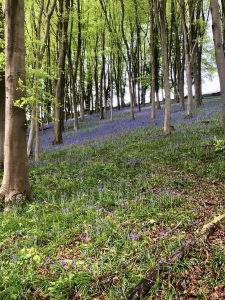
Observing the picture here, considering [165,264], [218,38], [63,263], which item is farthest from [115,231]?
[218,38]

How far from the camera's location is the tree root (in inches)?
152

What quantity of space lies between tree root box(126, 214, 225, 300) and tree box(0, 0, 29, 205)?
4477mm

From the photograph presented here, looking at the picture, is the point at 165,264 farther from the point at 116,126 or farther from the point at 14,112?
the point at 116,126

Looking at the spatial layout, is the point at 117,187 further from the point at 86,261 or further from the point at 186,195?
the point at 86,261

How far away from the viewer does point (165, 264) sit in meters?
4.27

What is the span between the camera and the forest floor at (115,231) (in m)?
4.12

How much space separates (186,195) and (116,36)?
861 inches

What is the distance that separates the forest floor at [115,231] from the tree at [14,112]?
72 centimetres

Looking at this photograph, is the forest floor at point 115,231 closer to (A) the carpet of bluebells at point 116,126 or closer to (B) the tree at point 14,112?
(B) the tree at point 14,112

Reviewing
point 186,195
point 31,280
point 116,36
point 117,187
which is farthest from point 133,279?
point 116,36

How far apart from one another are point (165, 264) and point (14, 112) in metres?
5.27

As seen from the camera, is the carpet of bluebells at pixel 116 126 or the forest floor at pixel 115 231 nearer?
the forest floor at pixel 115 231

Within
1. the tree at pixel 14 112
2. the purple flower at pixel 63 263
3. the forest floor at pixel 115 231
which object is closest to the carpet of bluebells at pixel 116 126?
the forest floor at pixel 115 231

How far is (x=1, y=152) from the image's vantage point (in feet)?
39.1
